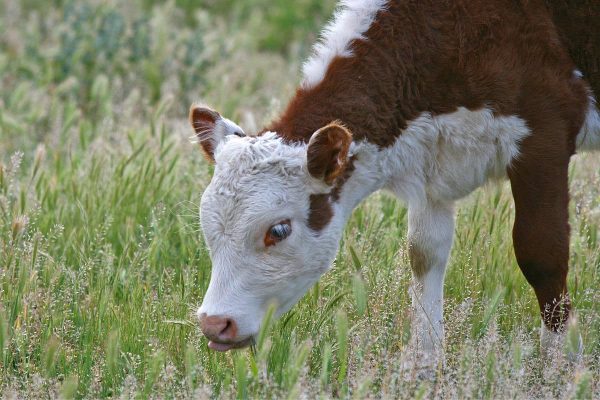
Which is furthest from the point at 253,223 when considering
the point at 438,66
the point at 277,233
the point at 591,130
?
the point at 591,130

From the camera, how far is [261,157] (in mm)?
4281

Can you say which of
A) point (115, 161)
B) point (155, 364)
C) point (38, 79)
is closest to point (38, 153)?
point (115, 161)

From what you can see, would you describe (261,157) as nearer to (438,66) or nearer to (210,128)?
(210,128)

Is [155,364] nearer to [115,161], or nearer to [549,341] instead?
[549,341]

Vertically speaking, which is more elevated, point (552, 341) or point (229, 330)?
point (229, 330)

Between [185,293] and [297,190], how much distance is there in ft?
3.39

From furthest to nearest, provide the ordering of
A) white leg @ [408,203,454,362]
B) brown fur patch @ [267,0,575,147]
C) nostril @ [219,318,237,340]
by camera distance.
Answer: white leg @ [408,203,454,362] → brown fur patch @ [267,0,575,147] → nostril @ [219,318,237,340]

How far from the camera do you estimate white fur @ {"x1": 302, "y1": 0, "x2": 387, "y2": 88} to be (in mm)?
4672

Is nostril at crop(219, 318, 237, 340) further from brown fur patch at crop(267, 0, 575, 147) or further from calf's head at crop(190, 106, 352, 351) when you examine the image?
brown fur patch at crop(267, 0, 575, 147)

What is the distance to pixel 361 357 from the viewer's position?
13.7 feet

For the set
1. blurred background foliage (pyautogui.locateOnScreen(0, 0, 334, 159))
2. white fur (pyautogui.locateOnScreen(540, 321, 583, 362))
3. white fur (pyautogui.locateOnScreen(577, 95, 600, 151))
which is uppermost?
white fur (pyautogui.locateOnScreen(577, 95, 600, 151))

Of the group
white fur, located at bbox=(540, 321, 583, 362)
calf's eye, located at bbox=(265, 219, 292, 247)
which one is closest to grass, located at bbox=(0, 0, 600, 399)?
white fur, located at bbox=(540, 321, 583, 362)

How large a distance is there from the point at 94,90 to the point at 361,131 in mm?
3649

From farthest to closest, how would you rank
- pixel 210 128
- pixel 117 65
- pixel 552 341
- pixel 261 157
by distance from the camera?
pixel 117 65 → pixel 552 341 → pixel 210 128 → pixel 261 157
